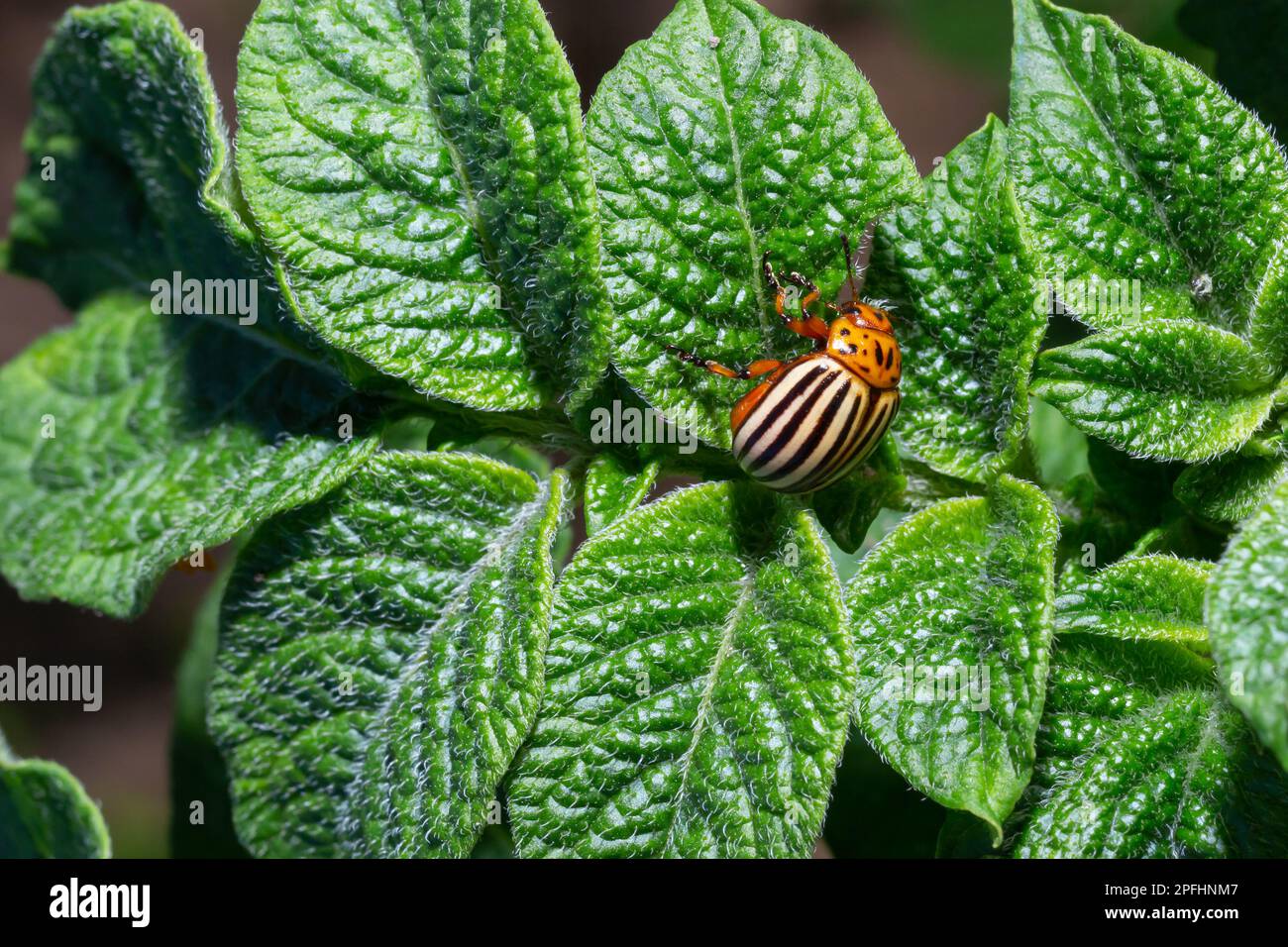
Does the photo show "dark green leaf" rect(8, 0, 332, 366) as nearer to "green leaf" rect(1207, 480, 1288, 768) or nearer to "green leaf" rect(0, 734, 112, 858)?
"green leaf" rect(0, 734, 112, 858)

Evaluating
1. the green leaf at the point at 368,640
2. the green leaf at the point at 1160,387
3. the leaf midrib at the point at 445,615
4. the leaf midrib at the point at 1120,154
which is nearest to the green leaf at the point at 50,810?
the green leaf at the point at 368,640

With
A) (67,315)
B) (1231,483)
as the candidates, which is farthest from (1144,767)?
(67,315)

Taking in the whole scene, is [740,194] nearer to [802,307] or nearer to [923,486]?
[802,307]

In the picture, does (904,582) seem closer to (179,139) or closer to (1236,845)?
(1236,845)

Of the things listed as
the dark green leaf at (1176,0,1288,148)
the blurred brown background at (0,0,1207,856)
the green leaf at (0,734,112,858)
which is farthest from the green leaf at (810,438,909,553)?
the blurred brown background at (0,0,1207,856)

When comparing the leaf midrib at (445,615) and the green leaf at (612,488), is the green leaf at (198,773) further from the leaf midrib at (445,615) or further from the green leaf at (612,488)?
the green leaf at (612,488)

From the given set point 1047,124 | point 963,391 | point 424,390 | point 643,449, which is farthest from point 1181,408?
point 424,390

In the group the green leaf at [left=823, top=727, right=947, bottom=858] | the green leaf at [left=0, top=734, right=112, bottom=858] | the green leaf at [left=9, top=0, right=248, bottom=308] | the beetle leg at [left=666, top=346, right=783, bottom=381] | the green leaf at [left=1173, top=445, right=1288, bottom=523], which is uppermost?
the green leaf at [left=9, top=0, right=248, bottom=308]
